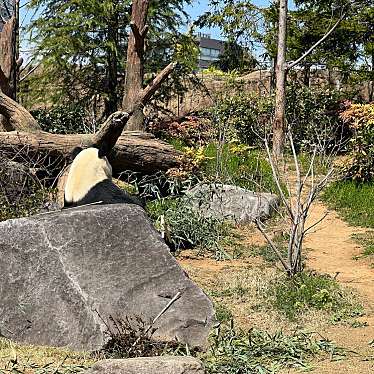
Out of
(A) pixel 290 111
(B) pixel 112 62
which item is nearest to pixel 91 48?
(B) pixel 112 62

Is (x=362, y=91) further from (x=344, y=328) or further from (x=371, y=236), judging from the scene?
(x=344, y=328)

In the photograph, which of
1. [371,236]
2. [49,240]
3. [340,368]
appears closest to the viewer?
[340,368]

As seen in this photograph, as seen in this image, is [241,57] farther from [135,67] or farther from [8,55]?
[8,55]

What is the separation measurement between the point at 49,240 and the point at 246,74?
16208mm

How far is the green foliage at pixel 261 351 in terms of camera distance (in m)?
3.78

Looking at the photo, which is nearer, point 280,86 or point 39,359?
point 39,359

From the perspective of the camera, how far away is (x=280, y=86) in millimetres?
12977

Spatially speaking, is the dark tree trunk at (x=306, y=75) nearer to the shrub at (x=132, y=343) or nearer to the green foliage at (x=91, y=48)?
the green foliage at (x=91, y=48)

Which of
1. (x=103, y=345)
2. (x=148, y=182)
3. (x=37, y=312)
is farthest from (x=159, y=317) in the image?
(x=148, y=182)

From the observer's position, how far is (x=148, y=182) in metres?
9.10

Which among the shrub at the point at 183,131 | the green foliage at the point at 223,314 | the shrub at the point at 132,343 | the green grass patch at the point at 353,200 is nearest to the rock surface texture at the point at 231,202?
the green grass patch at the point at 353,200

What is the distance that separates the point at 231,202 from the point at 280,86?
502 cm

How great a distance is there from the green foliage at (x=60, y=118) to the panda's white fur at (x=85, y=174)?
832 cm

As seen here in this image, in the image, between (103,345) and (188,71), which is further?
(188,71)
